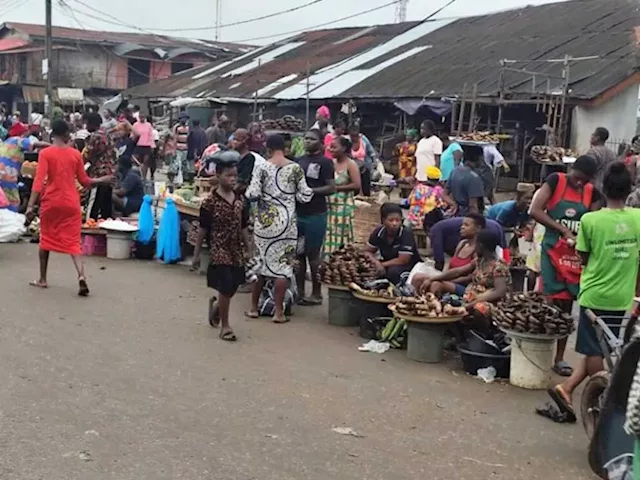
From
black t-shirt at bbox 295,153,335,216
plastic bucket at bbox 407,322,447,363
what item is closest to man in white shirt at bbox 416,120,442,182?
black t-shirt at bbox 295,153,335,216

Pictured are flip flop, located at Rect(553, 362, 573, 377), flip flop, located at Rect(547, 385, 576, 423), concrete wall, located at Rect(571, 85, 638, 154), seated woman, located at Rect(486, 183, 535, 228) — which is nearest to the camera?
flip flop, located at Rect(547, 385, 576, 423)

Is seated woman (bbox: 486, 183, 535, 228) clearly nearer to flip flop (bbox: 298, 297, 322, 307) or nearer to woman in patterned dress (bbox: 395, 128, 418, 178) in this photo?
flip flop (bbox: 298, 297, 322, 307)

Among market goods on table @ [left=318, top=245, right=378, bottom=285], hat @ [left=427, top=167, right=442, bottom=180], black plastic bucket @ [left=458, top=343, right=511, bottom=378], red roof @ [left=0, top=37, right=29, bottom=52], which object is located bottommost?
black plastic bucket @ [left=458, top=343, right=511, bottom=378]

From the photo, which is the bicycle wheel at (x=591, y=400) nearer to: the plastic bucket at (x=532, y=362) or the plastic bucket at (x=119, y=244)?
the plastic bucket at (x=532, y=362)

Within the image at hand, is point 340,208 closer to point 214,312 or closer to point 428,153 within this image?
point 214,312

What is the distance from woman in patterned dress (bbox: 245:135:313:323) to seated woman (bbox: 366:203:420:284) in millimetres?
806

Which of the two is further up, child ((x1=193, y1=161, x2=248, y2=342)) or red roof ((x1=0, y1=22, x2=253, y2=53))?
red roof ((x1=0, y1=22, x2=253, y2=53))

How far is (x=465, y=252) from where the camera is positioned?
320 inches

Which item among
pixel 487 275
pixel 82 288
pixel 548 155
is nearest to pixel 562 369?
pixel 487 275

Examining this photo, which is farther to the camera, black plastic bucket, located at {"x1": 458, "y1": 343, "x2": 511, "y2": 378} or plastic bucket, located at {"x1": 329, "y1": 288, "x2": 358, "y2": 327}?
plastic bucket, located at {"x1": 329, "y1": 288, "x2": 358, "y2": 327}

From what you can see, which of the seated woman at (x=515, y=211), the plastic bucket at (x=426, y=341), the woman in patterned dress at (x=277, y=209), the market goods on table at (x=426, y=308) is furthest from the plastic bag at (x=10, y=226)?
the plastic bucket at (x=426, y=341)

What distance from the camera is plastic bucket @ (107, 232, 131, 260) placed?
478 inches

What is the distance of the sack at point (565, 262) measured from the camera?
22.7ft

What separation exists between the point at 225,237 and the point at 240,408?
218 cm
